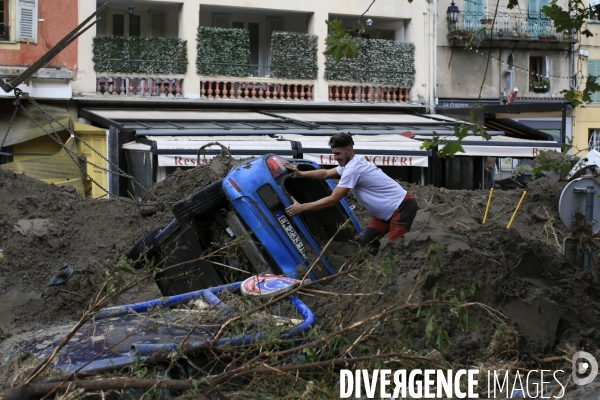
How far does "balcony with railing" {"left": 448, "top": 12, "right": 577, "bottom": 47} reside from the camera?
2705 centimetres

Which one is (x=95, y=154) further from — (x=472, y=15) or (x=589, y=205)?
(x=472, y=15)

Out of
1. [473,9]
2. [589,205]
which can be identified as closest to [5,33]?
[589,205]

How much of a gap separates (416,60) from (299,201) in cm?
1747

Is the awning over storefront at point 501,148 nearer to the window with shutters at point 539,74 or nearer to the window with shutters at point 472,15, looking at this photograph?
the window with shutters at point 472,15

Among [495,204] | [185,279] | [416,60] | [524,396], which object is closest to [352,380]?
[524,396]

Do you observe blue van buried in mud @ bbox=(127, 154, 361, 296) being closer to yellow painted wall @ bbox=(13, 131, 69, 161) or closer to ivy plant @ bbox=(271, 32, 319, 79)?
yellow painted wall @ bbox=(13, 131, 69, 161)

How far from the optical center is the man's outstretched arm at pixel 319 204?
6.82m

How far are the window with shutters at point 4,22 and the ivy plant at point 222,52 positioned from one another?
4.74 metres

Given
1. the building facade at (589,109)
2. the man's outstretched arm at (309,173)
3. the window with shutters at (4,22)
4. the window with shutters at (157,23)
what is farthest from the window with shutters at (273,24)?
the man's outstretched arm at (309,173)

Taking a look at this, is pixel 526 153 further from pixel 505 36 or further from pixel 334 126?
pixel 505 36

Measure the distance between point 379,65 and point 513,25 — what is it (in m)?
7.61

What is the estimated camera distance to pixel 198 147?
53.2 ft

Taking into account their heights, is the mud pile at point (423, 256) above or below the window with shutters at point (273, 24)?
below

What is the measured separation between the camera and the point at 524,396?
4.97 m
